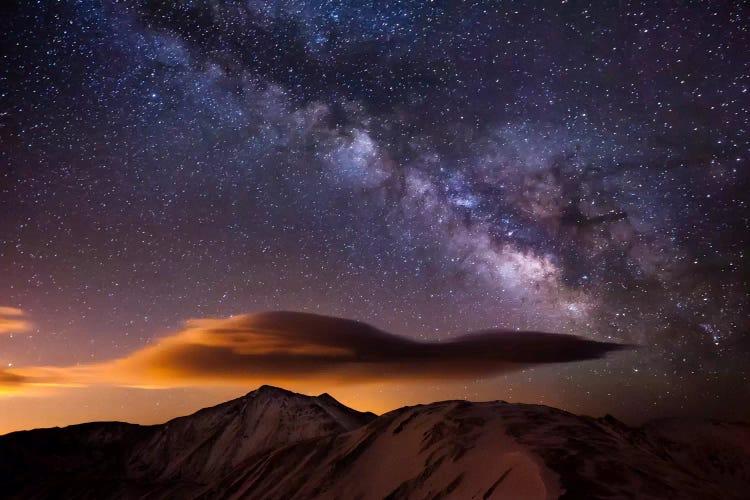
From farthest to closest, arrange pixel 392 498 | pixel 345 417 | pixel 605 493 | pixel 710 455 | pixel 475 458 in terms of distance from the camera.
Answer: pixel 710 455 → pixel 345 417 → pixel 392 498 → pixel 475 458 → pixel 605 493

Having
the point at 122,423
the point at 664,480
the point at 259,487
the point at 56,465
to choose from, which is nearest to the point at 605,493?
the point at 664,480

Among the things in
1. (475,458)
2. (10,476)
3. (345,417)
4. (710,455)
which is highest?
(475,458)

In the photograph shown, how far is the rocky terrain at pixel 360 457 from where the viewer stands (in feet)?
95.3

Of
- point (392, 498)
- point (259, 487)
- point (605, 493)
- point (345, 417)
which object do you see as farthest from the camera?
point (345, 417)

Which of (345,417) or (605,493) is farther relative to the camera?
(345,417)

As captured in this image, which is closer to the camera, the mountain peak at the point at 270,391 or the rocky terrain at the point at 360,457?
the rocky terrain at the point at 360,457

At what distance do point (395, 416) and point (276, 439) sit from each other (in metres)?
85.4

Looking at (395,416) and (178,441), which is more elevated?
(395,416)

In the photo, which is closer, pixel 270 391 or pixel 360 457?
pixel 360 457

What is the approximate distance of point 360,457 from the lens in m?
54.0

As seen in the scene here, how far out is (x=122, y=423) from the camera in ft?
568

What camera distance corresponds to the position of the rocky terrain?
1144 inches

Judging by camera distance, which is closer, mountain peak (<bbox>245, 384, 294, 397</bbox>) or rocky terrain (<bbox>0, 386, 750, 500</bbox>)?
rocky terrain (<bbox>0, 386, 750, 500</bbox>)

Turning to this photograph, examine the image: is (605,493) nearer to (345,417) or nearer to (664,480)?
(664,480)
